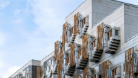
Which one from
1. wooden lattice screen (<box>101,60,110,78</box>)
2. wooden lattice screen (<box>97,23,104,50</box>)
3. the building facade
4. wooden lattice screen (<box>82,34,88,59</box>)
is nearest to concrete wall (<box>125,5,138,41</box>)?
the building facade

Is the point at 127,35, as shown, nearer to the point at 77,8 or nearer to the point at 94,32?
the point at 94,32

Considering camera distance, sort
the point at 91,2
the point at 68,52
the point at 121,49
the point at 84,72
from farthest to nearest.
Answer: the point at 68,52
the point at 91,2
the point at 84,72
the point at 121,49

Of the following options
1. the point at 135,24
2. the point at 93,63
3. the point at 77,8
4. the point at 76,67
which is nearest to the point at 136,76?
the point at 135,24

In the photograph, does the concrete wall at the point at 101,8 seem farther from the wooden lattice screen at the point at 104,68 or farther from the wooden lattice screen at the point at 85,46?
the wooden lattice screen at the point at 104,68

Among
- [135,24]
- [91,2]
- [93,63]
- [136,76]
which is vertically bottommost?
[136,76]

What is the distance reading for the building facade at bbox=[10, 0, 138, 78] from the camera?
47.4 meters

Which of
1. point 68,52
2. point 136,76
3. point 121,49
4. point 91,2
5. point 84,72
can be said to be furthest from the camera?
point 68,52

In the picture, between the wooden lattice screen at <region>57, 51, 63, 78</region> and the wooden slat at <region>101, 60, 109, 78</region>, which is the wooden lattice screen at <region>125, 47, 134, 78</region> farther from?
the wooden lattice screen at <region>57, 51, 63, 78</region>

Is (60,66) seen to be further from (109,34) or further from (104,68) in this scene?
(109,34)

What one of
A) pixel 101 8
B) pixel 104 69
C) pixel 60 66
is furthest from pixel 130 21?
pixel 60 66

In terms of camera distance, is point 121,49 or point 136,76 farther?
point 121,49

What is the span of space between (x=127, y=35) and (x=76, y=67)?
13.9m

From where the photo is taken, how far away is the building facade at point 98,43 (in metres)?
47.4

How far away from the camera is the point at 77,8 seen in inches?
2564
